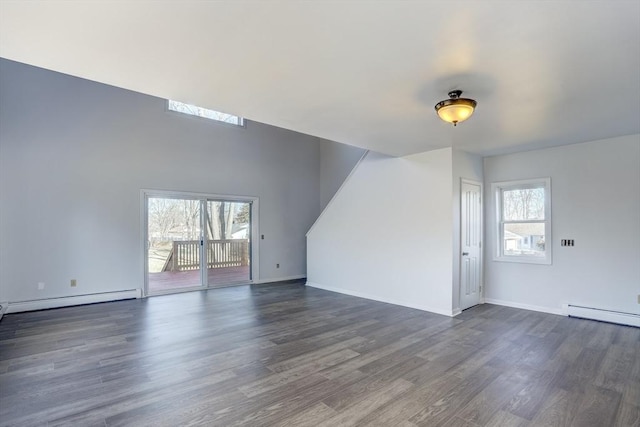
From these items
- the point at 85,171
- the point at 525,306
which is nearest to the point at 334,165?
the point at 525,306

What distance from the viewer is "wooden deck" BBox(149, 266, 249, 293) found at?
20.7ft

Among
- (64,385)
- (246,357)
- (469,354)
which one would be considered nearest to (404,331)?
(469,354)

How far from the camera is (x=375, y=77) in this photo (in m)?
2.64

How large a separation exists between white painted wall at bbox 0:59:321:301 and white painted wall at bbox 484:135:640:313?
229 inches

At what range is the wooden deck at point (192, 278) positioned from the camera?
631 centimetres

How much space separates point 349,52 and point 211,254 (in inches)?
227

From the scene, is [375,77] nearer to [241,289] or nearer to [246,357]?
[246,357]

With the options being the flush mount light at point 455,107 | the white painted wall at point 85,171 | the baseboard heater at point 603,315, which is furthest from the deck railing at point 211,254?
the baseboard heater at point 603,315

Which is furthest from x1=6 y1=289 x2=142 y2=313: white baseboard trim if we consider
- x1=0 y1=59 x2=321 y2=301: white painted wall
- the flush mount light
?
the flush mount light

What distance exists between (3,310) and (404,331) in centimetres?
583

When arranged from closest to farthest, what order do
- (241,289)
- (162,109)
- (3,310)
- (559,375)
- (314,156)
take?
(559,375) → (3,310) → (162,109) → (241,289) → (314,156)

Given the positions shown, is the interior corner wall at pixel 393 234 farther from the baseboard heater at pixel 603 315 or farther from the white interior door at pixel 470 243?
the baseboard heater at pixel 603 315

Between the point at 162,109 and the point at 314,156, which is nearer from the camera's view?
the point at 162,109

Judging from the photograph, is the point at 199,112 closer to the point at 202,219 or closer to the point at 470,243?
the point at 202,219
